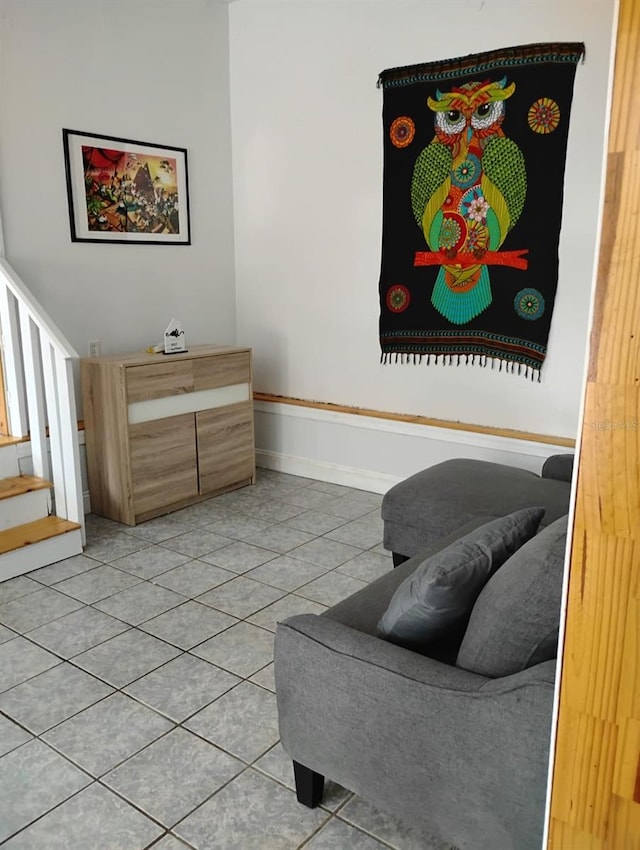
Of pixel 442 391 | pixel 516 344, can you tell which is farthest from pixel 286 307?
pixel 516 344

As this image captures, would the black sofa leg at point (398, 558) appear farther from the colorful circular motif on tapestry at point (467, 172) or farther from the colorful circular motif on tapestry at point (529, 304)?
the colorful circular motif on tapestry at point (467, 172)

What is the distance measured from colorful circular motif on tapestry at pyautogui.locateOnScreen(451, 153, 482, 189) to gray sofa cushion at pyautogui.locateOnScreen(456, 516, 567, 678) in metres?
2.61

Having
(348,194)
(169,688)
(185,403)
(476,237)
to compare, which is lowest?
(169,688)

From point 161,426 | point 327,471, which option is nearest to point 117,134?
point 161,426

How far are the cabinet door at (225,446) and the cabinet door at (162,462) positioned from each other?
77 millimetres

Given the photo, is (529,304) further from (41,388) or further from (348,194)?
(41,388)

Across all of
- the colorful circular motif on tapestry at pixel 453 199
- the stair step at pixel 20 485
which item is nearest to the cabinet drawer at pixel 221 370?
the stair step at pixel 20 485

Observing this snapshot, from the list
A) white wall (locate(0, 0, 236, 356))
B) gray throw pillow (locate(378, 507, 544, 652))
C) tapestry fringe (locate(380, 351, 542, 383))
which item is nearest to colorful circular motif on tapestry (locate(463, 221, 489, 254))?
tapestry fringe (locate(380, 351, 542, 383))

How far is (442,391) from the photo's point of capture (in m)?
4.00

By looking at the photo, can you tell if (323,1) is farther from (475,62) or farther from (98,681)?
(98,681)

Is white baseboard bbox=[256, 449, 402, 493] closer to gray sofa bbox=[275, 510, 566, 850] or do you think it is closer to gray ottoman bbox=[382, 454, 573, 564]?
gray ottoman bbox=[382, 454, 573, 564]

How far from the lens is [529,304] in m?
3.55

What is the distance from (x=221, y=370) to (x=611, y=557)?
3.33 meters

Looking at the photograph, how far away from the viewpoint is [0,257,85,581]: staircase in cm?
325
